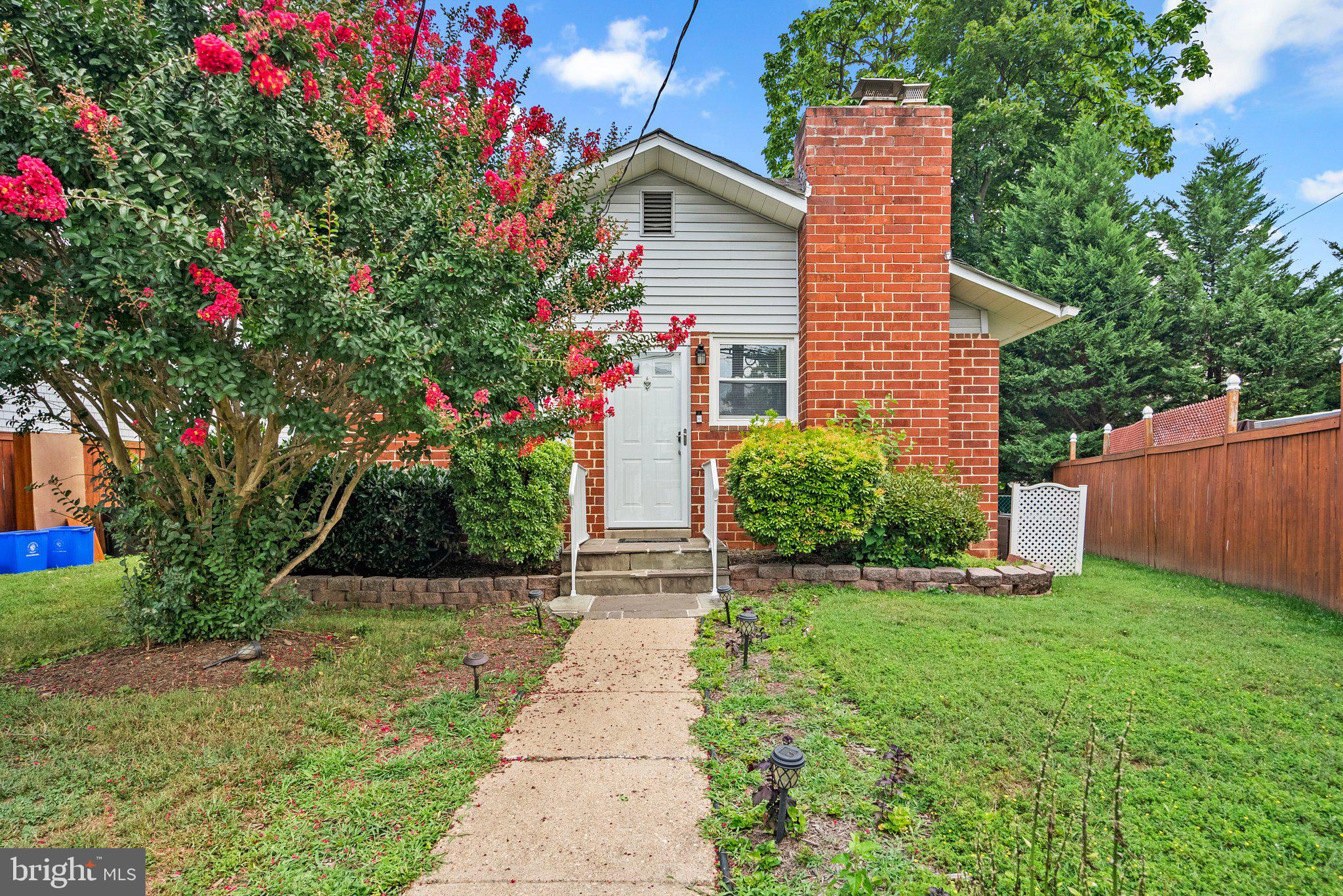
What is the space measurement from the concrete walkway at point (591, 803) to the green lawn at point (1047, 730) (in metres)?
0.19

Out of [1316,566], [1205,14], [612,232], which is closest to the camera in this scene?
[612,232]

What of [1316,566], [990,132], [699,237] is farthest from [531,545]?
[990,132]

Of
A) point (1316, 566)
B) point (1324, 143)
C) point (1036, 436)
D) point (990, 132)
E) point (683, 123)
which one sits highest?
point (990, 132)

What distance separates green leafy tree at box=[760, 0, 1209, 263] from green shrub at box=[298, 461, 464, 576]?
15820 mm

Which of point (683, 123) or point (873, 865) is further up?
point (683, 123)

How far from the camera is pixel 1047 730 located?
3.10 m

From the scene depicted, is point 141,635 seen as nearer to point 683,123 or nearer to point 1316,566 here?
point 683,123

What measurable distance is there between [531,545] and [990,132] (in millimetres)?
18101

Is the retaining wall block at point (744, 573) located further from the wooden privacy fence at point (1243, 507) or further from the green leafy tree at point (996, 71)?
the green leafy tree at point (996, 71)

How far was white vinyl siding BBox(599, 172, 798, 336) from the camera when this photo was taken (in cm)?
770

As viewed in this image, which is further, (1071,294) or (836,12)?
(836,12)

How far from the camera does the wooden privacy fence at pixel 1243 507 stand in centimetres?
575

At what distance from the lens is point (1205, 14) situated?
16.9 metres

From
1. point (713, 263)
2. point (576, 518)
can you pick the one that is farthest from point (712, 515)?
point (713, 263)
